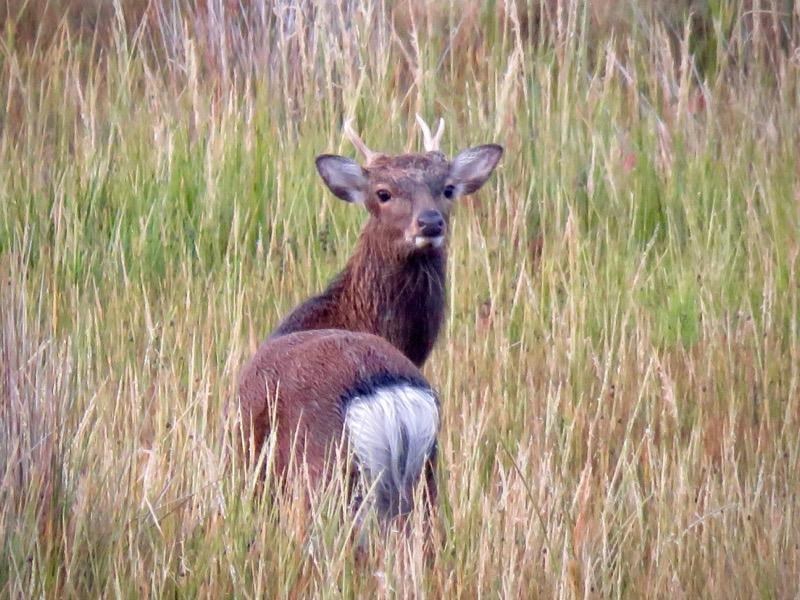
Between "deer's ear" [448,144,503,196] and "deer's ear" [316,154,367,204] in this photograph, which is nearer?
"deer's ear" [316,154,367,204]

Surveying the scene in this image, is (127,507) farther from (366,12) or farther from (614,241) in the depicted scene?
(366,12)

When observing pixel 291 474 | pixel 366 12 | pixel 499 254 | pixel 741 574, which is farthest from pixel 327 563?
pixel 366 12

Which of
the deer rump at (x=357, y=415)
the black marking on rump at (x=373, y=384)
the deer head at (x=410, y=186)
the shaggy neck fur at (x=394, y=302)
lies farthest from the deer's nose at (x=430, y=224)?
the black marking on rump at (x=373, y=384)

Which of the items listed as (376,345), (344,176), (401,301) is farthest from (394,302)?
(376,345)

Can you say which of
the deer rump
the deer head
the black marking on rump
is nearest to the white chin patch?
the deer head

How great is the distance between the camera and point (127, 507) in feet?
12.3

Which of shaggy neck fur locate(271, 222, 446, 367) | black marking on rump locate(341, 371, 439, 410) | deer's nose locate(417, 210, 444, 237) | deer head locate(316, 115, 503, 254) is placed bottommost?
black marking on rump locate(341, 371, 439, 410)

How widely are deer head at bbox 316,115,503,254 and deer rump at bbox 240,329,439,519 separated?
3.46ft

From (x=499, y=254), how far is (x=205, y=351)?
4.68 feet

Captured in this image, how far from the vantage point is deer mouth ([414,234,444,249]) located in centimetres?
526

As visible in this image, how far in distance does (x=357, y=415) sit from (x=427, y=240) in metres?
1.36

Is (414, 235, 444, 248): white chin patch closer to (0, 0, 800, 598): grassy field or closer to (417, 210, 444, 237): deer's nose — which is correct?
(417, 210, 444, 237): deer's nose

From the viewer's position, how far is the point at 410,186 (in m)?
5.45

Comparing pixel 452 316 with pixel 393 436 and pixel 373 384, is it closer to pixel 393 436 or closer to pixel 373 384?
pixel 373 384
